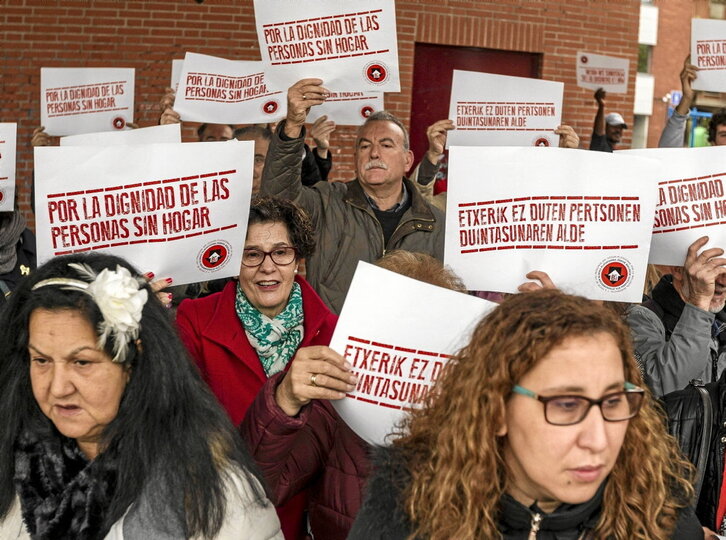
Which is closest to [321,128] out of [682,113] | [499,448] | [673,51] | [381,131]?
[381,131]

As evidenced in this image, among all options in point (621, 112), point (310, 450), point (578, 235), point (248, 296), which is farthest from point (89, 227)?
point (621, 112)

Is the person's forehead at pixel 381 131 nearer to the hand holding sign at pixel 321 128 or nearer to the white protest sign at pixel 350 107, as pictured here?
the white protest sign at pixel 350 107

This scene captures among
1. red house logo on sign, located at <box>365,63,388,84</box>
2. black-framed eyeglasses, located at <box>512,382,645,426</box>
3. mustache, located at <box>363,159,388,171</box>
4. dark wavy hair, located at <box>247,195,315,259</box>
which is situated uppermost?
red house logo on sign, located at <box>365,63,388,84</box>

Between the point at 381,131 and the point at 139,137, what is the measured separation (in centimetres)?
130

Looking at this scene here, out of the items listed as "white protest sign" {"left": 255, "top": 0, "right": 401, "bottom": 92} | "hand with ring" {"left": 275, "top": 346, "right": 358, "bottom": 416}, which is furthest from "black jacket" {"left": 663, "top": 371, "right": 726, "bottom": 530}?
"white protest sign" {"left": 255, "top": 0, "right": 401, "bottom": 92}

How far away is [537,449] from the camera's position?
7.39 ft

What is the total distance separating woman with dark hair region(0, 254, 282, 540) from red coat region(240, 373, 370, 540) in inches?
10.0

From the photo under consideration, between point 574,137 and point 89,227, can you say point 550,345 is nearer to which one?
point 89,227

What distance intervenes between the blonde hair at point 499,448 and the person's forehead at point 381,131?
11.4ft

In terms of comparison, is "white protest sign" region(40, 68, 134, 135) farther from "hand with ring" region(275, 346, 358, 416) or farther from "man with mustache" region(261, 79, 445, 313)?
"hand with ring" region(275, 346, 358, 416)

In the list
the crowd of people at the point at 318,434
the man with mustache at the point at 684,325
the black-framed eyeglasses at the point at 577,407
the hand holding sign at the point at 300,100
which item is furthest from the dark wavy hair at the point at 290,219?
the black-framed eyeglasses at the point at 577,407

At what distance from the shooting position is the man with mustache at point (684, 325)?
13.0 ft

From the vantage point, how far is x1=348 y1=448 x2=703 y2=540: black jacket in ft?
7.61

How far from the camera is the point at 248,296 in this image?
4078mm
